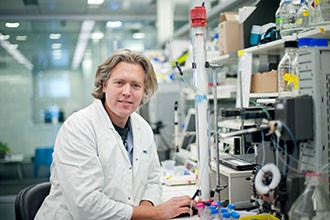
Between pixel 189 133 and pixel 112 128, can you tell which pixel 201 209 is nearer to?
pixel 112 128

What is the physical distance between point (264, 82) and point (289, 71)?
0.33 metres

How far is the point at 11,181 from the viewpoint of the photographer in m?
3.83

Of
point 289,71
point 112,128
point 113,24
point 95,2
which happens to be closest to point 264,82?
point 289,71

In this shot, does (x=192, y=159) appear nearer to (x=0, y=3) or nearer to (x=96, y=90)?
(x=96, y=90)

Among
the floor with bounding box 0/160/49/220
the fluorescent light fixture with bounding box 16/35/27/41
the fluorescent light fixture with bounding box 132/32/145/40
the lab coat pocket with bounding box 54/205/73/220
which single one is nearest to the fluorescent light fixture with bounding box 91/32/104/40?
the fluorescent light fixture with bounding box 132/32/145/40

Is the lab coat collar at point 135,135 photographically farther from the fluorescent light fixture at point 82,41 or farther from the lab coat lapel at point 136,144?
the fluorescent light fixture at point 82,41

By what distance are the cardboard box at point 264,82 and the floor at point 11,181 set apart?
2.68m

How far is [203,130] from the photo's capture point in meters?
1.44

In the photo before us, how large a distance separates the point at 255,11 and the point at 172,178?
116cm

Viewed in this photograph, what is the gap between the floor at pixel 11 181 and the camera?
3.49 metres

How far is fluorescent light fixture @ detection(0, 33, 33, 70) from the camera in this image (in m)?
3.73

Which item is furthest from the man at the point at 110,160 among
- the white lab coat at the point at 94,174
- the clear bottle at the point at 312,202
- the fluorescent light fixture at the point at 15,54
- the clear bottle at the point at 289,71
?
the fluorescent light fixture at the point at 15,54

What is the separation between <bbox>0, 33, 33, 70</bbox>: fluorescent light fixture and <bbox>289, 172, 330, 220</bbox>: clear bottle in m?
3.49

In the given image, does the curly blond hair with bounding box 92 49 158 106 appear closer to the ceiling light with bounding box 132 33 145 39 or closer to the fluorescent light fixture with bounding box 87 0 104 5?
the fluorescent light fixture with bounding box 87 0 104 5
